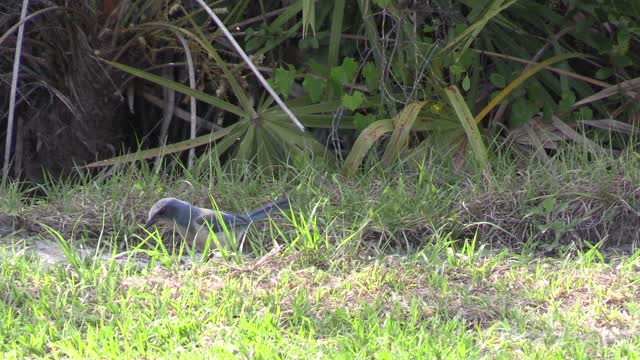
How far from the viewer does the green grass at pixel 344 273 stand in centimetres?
280

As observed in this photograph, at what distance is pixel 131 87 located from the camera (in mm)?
5160

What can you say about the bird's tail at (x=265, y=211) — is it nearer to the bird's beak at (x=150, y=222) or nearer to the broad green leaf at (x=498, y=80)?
the bird's beak at (x=150, y=222)

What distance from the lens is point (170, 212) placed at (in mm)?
3686

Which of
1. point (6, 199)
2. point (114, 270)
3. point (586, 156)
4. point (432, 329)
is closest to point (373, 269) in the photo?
point (432, 329)

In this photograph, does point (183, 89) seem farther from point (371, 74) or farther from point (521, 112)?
point (521, 112)

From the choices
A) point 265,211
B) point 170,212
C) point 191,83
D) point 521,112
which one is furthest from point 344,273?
point 521,112

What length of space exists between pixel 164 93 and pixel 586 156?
2141 mm

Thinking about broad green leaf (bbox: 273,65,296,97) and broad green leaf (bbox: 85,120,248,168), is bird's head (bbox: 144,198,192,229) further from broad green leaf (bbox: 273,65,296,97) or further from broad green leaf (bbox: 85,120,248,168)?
broad green leaf (bbox: 273,65,296,97)

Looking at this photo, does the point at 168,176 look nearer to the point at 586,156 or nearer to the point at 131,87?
the point at 131,87

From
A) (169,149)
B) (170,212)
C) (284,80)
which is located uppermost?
(284,80)

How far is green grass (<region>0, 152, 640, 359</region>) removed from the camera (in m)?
2.80

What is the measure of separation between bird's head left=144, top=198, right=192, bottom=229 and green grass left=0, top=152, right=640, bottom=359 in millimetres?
113

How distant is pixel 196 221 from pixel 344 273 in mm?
612

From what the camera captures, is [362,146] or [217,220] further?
[362,146]
